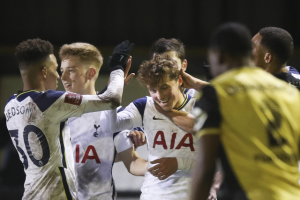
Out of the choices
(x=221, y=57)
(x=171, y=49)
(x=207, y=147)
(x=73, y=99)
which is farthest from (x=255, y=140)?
(x=171, y=49)

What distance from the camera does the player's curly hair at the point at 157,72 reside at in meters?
2.97

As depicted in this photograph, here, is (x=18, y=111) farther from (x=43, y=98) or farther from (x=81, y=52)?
(x=81, y=52)

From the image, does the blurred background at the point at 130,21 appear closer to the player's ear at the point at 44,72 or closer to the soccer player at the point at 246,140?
the player's ear at the point at 44,72

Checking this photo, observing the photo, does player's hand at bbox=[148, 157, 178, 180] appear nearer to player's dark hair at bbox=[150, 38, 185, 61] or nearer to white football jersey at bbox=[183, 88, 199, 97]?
white football jersey at bbox=[183, 88, 199, 97]

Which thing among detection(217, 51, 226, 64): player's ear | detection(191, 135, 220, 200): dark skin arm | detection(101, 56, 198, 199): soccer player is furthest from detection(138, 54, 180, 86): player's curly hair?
detection(191, 135, 220, 200): dark skin arm

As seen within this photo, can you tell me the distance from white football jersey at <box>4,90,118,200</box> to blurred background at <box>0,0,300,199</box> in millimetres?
5063

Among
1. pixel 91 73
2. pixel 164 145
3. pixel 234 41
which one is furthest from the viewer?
pixel 91 73

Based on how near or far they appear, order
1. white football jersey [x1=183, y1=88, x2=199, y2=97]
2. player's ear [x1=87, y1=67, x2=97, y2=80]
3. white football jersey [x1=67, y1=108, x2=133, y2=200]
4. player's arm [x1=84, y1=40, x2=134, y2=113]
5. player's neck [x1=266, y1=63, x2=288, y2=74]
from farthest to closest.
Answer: player's ear [x1=87, y1=67, x2=97, y2=80] → white football jersey [x1=183, y1=88, x2=199, y2=97] → white football jersey [x1=67, y1=108, x2=133, y2=200] → player's neck [x1=266, y1=63, x2=288, y2=74] → player's arm [x1=84, y1=40, x2=134, y2=113]

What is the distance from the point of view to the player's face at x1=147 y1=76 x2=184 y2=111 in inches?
117

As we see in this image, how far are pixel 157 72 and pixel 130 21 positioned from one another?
5.20 meters

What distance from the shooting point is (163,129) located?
3039mm

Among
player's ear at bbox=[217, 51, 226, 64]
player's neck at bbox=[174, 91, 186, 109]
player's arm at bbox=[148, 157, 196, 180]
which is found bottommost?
player's arm at bbox=[148, 157, 196, 180]

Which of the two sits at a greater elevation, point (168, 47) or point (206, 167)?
point (206, 167)

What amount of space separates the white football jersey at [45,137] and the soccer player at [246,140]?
126 cm
